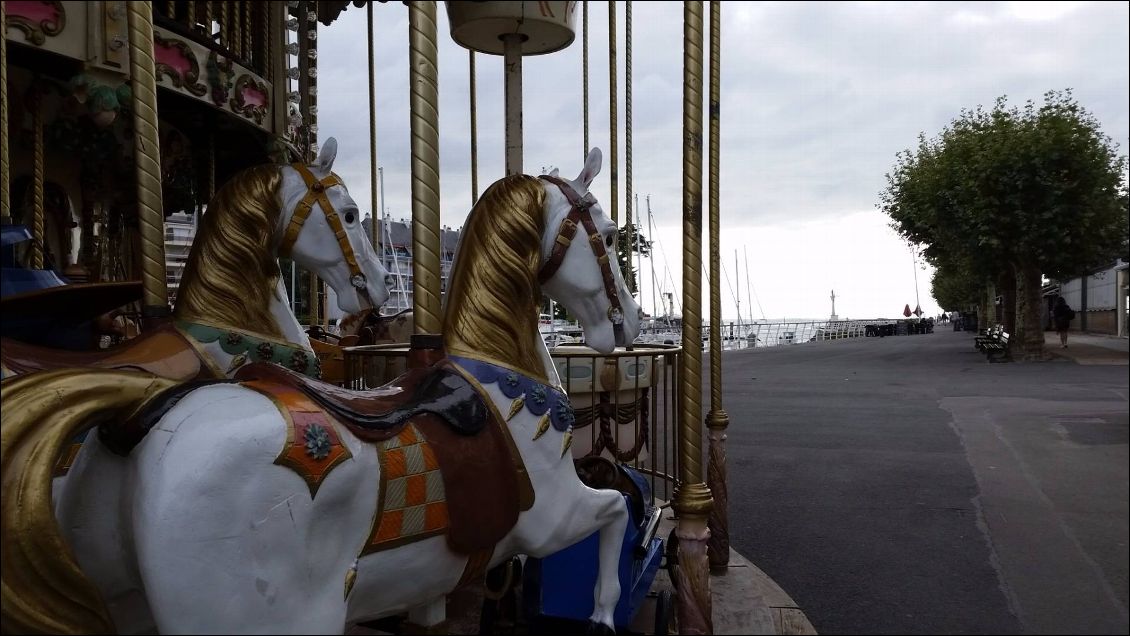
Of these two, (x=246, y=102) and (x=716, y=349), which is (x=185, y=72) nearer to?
(x=246, y=102)

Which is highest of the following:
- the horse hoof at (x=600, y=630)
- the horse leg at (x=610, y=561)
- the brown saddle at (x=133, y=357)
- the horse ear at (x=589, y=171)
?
the horse ear at (x=589, y=171)

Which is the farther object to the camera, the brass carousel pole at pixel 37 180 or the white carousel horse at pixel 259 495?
the brass carousel pole at pixel 37 180

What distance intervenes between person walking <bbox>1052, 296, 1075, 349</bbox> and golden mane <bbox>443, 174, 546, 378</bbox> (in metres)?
1.39

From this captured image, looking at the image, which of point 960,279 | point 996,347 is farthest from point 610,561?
point 960,279

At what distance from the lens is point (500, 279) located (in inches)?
92.0

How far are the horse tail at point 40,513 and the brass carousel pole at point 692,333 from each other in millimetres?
1670

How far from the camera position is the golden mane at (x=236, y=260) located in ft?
10.4

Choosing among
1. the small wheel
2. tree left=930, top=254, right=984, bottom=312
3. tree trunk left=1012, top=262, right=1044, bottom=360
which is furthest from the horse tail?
tree left=930, top=254, right=984, bottom=312

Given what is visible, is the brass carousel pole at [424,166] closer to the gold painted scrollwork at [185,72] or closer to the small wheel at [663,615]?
the small wheel at [663,615]

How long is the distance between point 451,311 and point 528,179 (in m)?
0.50

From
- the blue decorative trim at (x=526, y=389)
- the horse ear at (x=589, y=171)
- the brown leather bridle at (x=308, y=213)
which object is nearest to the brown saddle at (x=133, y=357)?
the brown leather bridle at (x=308, y=213)

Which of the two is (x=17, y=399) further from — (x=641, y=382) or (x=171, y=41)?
(x=171, y=41)

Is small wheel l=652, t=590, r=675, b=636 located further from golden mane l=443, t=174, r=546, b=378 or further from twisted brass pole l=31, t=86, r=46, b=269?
twisted brass pole l=31, t=86, r=46, b=269

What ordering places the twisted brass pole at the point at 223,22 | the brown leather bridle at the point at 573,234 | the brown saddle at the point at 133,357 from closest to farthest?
the brown saddle at the point at 133,357 → the brown leather bridle at the point at 573,234 → the twisted brass pole at the point at 223,22
